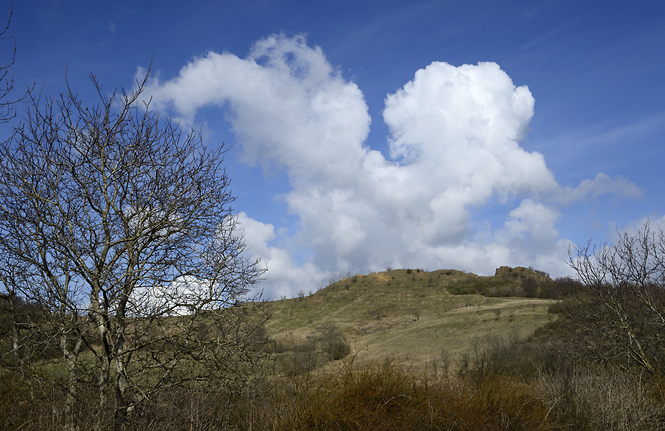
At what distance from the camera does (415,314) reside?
44.0 meters

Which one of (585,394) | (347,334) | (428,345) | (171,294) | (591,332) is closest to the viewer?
(171,294)

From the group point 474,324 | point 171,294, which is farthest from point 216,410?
point 474,324

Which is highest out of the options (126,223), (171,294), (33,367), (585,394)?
(126,223)

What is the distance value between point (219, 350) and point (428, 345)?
72.8 feet

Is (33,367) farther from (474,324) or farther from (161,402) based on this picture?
(474,324)

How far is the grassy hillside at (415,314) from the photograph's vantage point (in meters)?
27.2

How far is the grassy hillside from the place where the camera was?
27.2 metres

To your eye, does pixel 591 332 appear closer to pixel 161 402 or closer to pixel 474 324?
pixel 161 402

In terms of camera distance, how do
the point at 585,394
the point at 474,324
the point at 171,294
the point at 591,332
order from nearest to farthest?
1. the point at 171,294
2. the point at 585,394
3. the point at 591,332
4. the point at 474,324

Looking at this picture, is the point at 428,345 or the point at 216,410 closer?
the point at 216,410

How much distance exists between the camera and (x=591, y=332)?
1415 centimetres

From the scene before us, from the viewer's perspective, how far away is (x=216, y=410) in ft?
28.9

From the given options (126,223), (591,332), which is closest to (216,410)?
(126,223)

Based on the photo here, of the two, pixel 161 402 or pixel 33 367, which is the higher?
pixel 33 367
